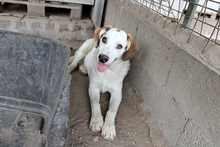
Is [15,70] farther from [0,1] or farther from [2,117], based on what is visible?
[0,1]

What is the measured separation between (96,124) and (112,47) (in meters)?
0.58

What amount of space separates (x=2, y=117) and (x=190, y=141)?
1217mm

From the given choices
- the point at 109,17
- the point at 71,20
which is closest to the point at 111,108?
the point at 109,17

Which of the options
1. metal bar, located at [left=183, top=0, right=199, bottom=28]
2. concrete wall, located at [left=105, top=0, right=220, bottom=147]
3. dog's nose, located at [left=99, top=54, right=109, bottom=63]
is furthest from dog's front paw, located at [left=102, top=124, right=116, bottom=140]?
metal bar, located at [left=183, top=0, right=199, bottom=28]

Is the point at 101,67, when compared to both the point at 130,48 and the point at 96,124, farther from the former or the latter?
the point at 96,124

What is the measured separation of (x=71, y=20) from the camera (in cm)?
323

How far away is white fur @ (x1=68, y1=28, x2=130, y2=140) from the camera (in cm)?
162

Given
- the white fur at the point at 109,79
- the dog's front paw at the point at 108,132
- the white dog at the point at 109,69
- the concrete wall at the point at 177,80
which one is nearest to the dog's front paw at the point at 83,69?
the white fur at the point at 109,79

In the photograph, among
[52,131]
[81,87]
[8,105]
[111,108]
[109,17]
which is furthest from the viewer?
[109,17]

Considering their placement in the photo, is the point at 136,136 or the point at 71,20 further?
the point at 71,20

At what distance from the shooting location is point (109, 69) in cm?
189

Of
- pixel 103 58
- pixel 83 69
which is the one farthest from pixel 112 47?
pixel 83 69

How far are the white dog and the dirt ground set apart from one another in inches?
2.6

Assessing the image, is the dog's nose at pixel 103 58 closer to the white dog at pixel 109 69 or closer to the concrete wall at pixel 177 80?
the white dog at pixel 109 69
